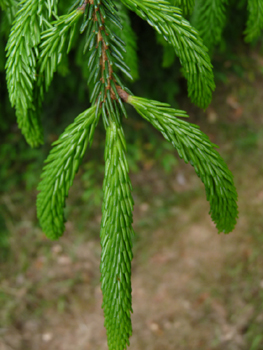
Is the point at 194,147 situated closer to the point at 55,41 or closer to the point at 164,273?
the point at 55,41

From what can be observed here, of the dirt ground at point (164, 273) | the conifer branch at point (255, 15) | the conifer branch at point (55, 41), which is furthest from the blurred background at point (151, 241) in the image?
the conifer branch at point (55, 41)

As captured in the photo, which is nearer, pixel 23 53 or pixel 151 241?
pixel 23 53

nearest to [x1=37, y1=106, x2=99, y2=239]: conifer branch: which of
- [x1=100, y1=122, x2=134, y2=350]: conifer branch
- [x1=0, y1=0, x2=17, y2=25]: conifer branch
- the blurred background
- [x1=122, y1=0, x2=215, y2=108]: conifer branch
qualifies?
[x1=100, y1=122, x2=134, y2=350]: conifer branch

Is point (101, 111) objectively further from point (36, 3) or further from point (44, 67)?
point (36, 3)

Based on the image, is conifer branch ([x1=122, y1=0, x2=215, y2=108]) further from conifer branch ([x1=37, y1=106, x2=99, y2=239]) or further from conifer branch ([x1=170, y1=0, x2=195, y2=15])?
conifer branch ([x1=37, y1=106, x2=99, y2=239])

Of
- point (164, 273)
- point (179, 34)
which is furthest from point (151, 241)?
point (179, 34)
